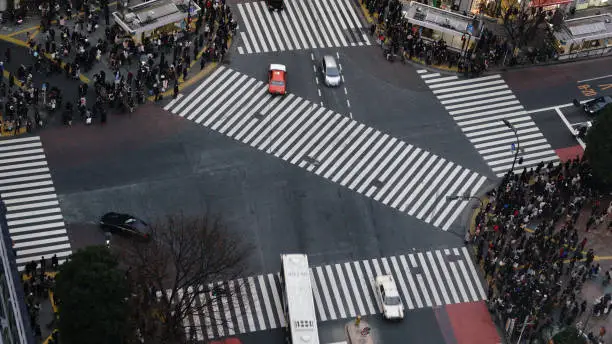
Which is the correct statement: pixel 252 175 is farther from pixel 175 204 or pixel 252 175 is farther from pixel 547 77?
pixel 547 77

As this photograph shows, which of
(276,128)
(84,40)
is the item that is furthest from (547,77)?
(84,40)

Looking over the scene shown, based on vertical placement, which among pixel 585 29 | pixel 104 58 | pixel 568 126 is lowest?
pixel 568 126

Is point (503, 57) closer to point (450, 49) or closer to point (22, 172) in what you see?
point (450, 49)

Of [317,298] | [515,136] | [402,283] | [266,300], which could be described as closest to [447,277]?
[402,283]

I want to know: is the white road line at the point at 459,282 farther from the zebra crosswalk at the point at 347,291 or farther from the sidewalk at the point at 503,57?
the sidewalk at the point at 503,57

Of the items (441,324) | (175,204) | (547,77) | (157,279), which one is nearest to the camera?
(157,279)

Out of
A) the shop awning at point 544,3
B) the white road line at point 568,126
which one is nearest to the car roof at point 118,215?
the white road line at point 568,126

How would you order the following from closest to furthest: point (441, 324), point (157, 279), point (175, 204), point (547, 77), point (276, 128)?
point (157, 279), point (441, 324), point (175, 204), point (276, 128), point (547, 77)
